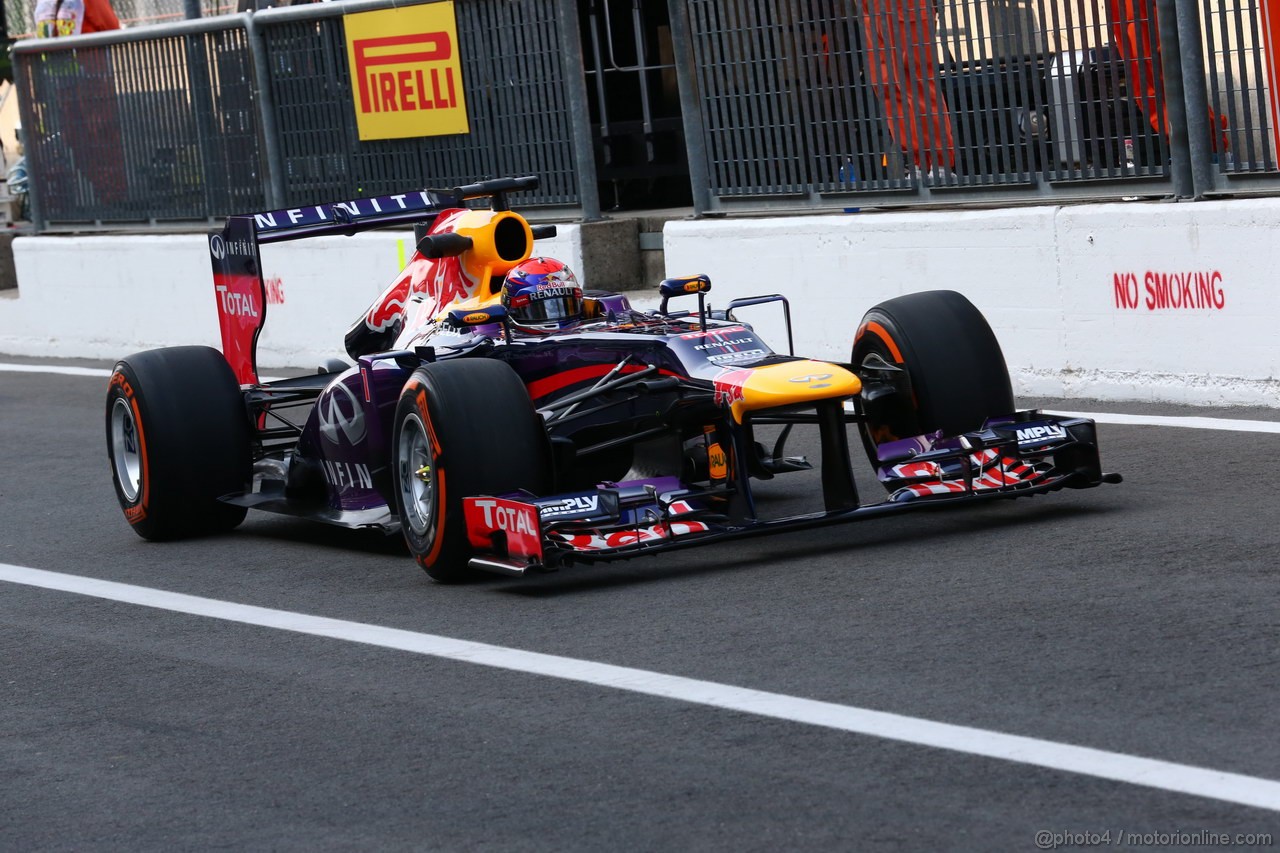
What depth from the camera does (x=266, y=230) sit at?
8727 mm

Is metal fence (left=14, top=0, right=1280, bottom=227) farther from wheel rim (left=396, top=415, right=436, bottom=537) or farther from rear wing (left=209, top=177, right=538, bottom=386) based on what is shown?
wheel rim (left=396, top=415, right=436, bottom=537)

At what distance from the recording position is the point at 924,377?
7.36 metres

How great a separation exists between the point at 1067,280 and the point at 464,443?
13.9 feet

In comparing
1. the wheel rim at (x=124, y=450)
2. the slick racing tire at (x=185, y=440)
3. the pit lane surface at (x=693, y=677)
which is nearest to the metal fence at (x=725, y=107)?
the pit lane surface at (x=693, y=677)

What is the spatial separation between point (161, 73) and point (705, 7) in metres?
5.90

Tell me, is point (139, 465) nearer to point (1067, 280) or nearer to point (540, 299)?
point (540, 299)

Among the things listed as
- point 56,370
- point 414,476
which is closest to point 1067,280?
point 414,476

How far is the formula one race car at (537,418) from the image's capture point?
675cm

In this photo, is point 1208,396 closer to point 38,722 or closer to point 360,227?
point 360,227

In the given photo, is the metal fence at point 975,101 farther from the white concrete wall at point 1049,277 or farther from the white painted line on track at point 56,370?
the white painted line on track at point 56,370

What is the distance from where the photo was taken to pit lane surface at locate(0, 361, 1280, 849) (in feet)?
14.2

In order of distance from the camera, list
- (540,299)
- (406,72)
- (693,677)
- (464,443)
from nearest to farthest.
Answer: (693,677) < (464,443) < (540,299) < (406,72)

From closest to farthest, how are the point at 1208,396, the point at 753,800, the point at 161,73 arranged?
the point at 753,800
the point at 1208,396
the point at 161,73

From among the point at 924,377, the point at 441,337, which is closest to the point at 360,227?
the point at 441,337
